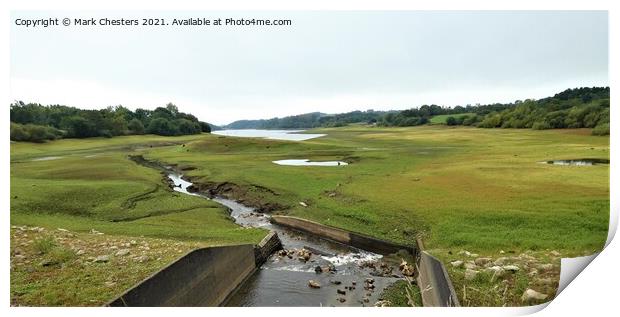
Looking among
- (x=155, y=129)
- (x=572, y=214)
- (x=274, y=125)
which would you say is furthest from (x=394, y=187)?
(x=274, y=125)

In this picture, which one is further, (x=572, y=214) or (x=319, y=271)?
(x=572, y=214)

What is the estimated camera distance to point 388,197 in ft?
100.0

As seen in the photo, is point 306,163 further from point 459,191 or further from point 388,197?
point 459,191

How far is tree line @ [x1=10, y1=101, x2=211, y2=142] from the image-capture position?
165 feet

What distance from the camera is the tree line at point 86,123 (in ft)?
165

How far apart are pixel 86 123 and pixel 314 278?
62674 millimetres

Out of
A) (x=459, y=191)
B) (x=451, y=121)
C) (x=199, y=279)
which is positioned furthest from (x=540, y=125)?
(x=199, y=279)

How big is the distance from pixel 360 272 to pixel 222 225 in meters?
10.5

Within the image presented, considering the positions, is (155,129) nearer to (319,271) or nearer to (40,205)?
(40,205)

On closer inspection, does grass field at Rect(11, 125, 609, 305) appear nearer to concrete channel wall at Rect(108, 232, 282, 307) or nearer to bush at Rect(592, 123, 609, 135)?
bush at Rect(592, 123, 609, 135)

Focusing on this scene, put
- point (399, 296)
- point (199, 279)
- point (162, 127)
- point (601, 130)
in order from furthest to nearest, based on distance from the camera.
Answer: point (162, 127)
point (601, 130)
point (399, 296)
point (199, 279)

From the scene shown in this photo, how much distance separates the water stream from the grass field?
2.28 m

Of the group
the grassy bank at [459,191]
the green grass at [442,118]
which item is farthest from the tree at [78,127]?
the green grass at [442,118]

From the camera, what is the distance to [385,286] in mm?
18078
